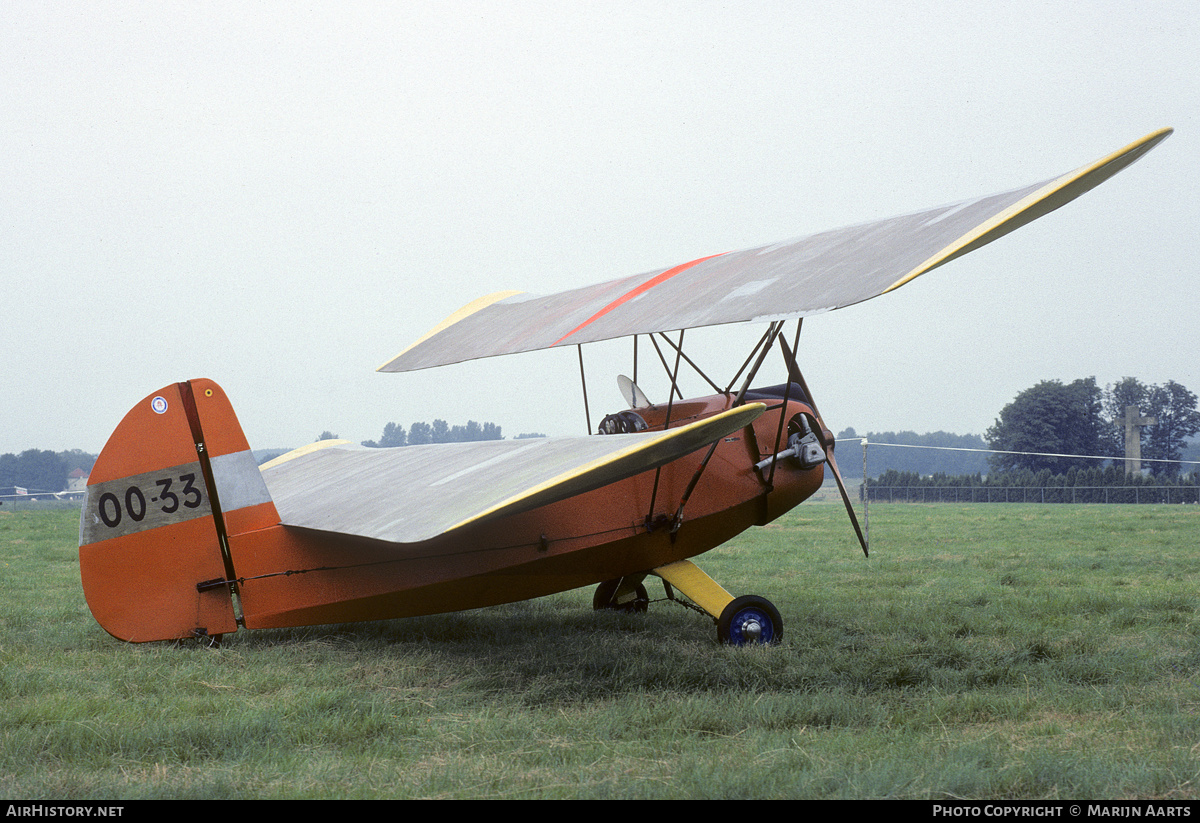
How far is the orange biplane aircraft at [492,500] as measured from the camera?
15.9 feet

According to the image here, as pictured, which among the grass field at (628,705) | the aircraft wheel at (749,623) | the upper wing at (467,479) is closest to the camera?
the grass field at (628,705)

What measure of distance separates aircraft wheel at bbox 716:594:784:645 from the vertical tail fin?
3.02 meters

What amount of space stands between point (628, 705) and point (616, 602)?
10.5 ft

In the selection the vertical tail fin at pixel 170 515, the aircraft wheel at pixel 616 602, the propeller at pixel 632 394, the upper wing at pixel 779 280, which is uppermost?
the upper wing at pixel 779 280

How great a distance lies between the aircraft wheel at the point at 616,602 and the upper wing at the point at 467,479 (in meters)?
1.99

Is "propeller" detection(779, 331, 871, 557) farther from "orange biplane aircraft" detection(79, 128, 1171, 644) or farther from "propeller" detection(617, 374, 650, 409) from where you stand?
"propeller" detection(617, 374, 650, 409)

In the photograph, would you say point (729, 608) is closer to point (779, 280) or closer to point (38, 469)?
point (779, 280)

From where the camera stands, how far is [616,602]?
7.48 metres

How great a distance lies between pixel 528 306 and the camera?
354 inches

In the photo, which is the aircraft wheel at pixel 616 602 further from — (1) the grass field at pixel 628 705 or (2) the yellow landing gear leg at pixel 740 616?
(2) the yellow landing gear leg at pixel 740 616

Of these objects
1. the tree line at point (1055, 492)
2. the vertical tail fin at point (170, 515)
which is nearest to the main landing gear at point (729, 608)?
the vertical tail fin at point (170, 515)

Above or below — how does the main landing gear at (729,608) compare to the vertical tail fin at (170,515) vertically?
below

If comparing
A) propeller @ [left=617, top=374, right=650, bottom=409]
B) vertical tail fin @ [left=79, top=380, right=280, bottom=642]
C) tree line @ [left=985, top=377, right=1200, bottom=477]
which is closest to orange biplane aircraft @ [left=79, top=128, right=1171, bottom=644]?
vertical tail fin @ [left=79, top=380, right=280, bottom=642]

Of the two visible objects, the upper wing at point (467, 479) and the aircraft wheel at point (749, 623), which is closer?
the upper wing at point (467, 479)
